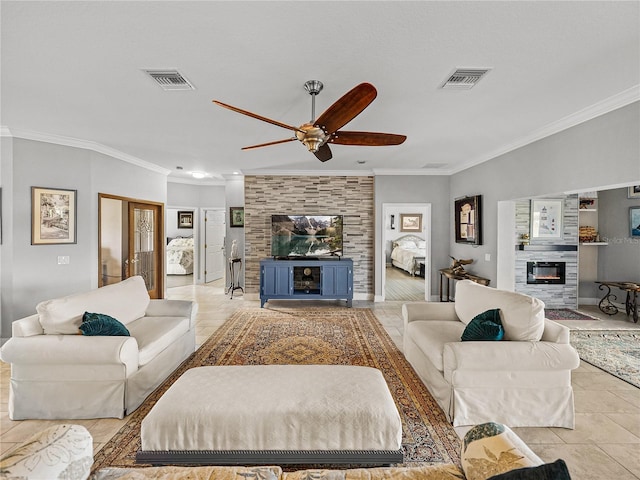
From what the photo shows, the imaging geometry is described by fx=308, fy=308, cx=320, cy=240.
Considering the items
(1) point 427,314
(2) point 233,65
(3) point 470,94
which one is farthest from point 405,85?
(1) point 427,314

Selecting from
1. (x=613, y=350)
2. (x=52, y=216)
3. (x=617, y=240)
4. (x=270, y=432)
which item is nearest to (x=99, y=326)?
(x=270, y=432)

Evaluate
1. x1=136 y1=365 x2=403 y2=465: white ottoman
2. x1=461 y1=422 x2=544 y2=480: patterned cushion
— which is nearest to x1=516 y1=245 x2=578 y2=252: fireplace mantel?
x1=136 y1=365 x2=403 y2=465: white ottoman

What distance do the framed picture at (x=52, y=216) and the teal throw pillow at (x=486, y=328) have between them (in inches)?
191

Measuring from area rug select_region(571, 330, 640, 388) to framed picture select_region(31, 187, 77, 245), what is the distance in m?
6.41

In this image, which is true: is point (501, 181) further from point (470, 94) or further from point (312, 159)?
point (312, 159)

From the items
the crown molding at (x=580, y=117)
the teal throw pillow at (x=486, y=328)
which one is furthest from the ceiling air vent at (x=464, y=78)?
the teal throw pillow at (x=486, y=328)

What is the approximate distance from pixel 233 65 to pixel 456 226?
4.98 meters

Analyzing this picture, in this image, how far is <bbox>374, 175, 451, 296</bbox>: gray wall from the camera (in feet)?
20.2

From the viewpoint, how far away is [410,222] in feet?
37.2

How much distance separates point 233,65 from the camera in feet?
7.37

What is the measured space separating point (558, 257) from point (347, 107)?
518cm

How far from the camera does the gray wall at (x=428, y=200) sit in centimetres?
615

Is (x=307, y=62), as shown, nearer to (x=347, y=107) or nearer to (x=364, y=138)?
(x=347, y=107)

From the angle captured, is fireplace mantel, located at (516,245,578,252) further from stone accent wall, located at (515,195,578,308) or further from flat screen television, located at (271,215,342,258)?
flat screen television, located at (271,215,342,258)
